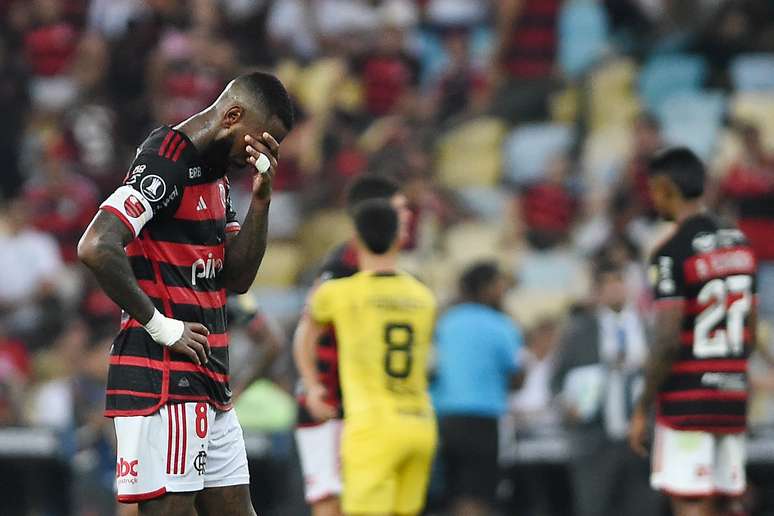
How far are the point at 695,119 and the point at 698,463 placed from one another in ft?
29.1

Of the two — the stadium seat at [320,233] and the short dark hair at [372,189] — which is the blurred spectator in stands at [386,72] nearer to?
the stadium seat at [320,233]

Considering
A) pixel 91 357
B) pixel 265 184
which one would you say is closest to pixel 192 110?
pixel 91 357

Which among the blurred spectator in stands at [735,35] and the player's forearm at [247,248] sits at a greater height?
the blurred spectator in stands at [735,35]

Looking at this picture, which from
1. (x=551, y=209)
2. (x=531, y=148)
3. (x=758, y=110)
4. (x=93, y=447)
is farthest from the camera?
(x=531, y=148)

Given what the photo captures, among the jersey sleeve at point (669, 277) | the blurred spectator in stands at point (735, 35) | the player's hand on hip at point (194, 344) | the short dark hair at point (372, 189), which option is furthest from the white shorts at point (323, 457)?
the blurred spectator in stands at point (735, 35)

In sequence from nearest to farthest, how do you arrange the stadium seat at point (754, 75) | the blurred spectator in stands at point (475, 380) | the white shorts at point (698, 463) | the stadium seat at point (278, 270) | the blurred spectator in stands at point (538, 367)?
the white shorts at point (698, 463) < the blurred spectator in stands at point (475, 380) < the blurred spectator in stands at point (538, 367) < the stadium seat at point (278, 270) < the stadium seat at point (754, 75)

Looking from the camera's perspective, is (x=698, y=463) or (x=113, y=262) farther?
(x=698, y=463)

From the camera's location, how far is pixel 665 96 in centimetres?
1756

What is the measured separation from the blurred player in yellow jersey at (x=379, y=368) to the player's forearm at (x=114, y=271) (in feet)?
9.02

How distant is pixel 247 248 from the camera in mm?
6309

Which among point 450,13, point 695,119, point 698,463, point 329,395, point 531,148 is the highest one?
point 450,13

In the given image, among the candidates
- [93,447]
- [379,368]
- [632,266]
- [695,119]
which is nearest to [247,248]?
[379,368]

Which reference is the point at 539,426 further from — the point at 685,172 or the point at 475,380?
the point at 685,172

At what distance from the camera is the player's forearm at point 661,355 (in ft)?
27.2
